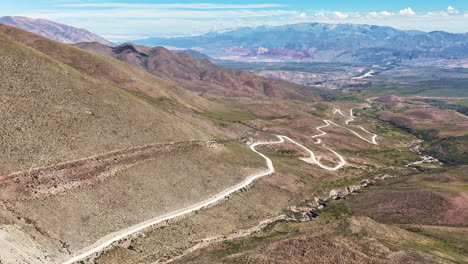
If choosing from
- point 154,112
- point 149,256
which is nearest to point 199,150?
point 154,112

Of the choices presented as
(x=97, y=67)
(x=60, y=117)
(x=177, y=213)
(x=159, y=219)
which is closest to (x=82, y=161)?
(x=60, y=117)

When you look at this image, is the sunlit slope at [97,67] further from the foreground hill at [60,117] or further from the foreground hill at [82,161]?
the foreground hill at [82,161]

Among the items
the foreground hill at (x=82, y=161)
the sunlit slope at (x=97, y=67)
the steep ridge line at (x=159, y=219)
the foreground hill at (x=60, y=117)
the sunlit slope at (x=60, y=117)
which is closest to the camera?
the steep ridge line at (x=159, y=219)

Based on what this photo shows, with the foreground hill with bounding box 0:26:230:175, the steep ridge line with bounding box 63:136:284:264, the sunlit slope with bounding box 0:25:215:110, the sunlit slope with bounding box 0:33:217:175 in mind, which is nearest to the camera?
the steep ridge line with bounding box 63:136:284:264

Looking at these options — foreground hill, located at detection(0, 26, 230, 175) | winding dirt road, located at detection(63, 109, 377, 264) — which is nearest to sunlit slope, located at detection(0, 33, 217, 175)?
foreground hill, located at detection(0, 26, 230, 175)

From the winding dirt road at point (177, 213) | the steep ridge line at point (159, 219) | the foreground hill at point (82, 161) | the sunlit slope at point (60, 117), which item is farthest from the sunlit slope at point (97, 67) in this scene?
the steep ridge line at point (159, 219)

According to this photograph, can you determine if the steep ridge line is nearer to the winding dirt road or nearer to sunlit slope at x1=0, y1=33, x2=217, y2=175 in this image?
the winding dirt road

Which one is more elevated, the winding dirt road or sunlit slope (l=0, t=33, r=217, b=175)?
sunlit slope (l=0, t=33, r=217, b=175)

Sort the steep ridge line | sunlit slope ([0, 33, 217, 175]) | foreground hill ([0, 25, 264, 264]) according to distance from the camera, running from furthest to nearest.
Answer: sunlit slope ([0, 33, 217, 175]), foreground hill ([0, 25, 264, 264]), the steep ridge line
